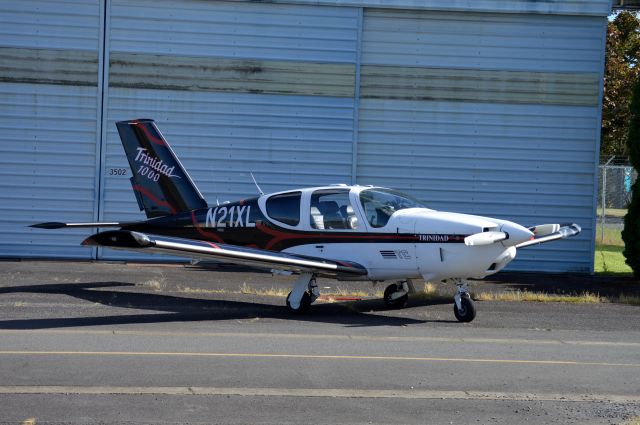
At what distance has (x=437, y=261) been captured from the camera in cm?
1207

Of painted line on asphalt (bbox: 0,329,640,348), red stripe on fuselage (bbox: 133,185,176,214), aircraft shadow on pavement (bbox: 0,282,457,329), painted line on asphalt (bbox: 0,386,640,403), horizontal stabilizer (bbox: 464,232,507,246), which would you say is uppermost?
red stripe on fuselage (bbox: 133,185,176,214)

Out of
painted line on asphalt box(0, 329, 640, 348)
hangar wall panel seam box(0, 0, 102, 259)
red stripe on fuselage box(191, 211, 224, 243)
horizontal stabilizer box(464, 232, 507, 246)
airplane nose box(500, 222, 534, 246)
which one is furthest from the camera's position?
hangar wall panel seam box(0, 0, 102, 259)

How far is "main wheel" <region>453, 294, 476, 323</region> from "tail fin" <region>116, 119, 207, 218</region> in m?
5.13

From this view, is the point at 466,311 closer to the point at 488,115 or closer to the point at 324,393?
the point at 324,393

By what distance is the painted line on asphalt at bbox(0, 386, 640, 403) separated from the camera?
743cm

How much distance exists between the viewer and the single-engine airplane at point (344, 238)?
11.8m

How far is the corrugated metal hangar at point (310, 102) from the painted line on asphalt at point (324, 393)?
12.8 meters

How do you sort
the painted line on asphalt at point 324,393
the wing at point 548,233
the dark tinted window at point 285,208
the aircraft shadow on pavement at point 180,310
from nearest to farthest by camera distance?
the painted line on asphalt at point 324,393, the aircraft shadow on pavement at point 180,310, the wing at point 548,233, the dark tinted window at point 285,208

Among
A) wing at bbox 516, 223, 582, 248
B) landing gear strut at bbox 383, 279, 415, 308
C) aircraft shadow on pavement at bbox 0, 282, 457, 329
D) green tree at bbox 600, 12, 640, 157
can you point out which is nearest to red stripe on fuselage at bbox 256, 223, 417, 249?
aircraft shadow on pavement at bbox 0, 282, 457, 329

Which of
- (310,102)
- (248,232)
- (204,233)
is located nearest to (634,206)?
(310,102)

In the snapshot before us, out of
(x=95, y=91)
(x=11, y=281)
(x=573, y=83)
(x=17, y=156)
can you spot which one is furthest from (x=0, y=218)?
(x=573, y=83)

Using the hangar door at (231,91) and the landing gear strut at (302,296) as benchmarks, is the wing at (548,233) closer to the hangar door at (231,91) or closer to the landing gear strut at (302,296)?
the landing gear strut at (302,296)

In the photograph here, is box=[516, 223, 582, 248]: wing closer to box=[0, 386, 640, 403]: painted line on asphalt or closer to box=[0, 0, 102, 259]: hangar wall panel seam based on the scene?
box=[0, 386, 640, 403]: painted line on asphalt

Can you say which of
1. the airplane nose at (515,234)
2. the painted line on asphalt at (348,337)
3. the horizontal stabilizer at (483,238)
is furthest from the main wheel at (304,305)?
the airplane nose at (515,234)
